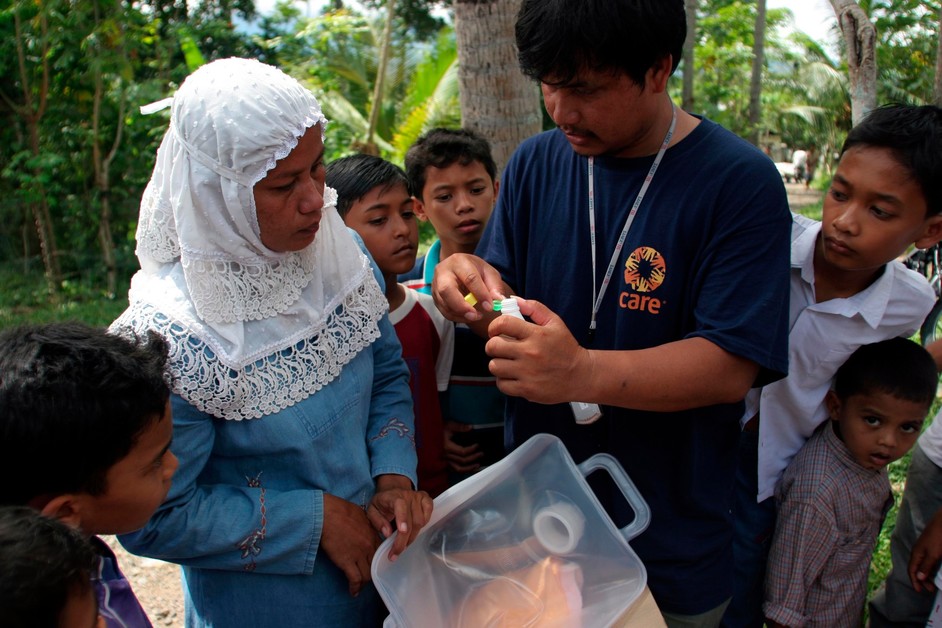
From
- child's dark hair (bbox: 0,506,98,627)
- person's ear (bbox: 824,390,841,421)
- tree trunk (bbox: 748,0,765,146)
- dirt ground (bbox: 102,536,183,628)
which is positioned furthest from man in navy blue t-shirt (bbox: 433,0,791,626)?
tree trunk (bbox: 748,0,765,146)

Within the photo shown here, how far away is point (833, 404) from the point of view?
2240mm

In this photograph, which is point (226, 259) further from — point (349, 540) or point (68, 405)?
point (349, 540)

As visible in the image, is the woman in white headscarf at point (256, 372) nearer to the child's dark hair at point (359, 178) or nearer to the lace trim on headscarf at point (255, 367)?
the lace trim on headscarf at point (255, 367)

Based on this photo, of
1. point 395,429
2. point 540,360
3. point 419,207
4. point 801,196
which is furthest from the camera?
point 801,196

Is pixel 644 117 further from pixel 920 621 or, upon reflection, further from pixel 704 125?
pixel 920 621

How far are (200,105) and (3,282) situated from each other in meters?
8.40

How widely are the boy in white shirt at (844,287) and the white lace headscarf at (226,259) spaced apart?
135cm

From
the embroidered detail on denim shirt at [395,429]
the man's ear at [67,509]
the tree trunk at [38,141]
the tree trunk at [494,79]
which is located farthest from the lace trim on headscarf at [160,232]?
the tree trunk at [38,141]

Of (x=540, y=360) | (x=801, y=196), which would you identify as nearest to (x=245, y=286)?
(x=540, y=360)

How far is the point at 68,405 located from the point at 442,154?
5.79 feet

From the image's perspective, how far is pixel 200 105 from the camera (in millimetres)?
1529

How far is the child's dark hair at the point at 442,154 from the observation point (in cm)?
279

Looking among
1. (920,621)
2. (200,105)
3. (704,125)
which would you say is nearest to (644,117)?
(704,125)

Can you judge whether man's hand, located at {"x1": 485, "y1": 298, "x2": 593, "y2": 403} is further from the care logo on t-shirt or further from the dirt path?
the dirt path
